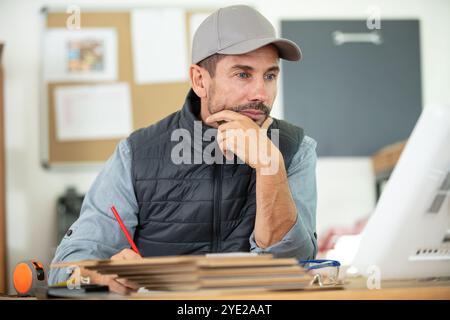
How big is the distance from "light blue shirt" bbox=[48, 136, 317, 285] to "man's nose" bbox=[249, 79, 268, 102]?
178 millimetres

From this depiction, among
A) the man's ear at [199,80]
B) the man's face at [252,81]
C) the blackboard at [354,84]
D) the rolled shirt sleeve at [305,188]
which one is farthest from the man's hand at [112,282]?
the blackboard at [354,84]

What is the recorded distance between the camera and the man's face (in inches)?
47.4

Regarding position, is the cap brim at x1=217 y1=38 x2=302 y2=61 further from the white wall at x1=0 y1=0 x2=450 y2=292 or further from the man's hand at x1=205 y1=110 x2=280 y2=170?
the white wall at x1=0 y1=0 x2=450 y2=292

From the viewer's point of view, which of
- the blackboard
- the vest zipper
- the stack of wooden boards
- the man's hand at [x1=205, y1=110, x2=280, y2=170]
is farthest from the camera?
the blackboard

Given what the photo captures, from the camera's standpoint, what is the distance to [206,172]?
1.26m

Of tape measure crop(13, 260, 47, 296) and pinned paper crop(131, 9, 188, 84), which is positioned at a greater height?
pinned paper crop(131, 9, 188, 84)

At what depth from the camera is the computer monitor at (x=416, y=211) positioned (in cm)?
86

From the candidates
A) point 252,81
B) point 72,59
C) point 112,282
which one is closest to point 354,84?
point 72,59

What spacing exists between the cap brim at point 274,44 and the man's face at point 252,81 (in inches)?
0.8

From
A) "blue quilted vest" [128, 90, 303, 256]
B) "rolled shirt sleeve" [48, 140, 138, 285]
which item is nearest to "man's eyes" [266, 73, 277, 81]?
"blue quilted vest" [128, 90, 303, 256]
